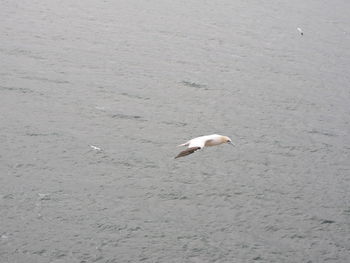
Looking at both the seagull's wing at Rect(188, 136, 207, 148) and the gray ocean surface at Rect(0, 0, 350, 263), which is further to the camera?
the seagull's wing at Rect(188, 136, 207, 148)

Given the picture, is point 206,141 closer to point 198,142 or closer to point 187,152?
point 198,142

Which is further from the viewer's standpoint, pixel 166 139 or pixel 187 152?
pixel 166 139

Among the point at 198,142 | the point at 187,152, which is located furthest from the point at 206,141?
the point at 187,152

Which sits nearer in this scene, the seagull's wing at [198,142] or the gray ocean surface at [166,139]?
the gray ocean surface at [166,139]

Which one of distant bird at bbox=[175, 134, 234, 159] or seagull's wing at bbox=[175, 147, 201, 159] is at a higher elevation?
seagull's wing at bbox=[175, 147, 201, 159]

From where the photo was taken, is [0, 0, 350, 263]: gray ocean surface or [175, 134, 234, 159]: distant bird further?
[175, 134, 234, 159]: distant bird

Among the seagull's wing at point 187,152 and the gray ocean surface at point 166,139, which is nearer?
the gray ocean surface at point 166,139

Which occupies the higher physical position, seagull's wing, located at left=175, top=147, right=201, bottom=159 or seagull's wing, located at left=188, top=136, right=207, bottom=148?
seagull's wing, located at left=175, top=147, right=201, bottom=159

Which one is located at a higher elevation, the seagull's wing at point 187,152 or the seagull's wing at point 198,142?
the seagull's wing at point 187,152

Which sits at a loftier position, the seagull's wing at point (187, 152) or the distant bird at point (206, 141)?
the seagull's wing at point (187, 152)
